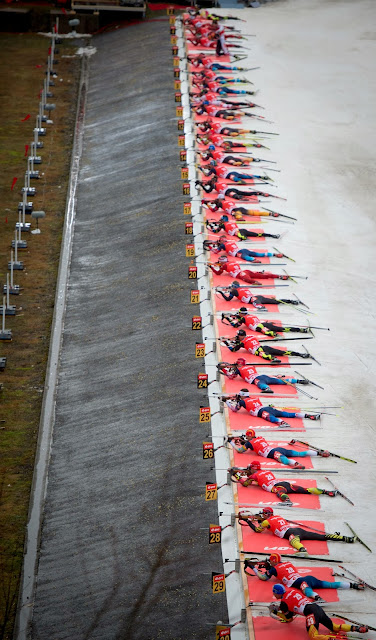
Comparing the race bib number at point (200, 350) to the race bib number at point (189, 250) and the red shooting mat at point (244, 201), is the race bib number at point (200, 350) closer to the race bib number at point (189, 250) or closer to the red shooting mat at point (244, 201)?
the race bib number at point (189, 250)

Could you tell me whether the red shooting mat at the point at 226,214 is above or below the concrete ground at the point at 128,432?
above

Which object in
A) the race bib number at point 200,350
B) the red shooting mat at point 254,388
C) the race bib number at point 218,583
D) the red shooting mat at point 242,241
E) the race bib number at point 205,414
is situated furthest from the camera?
the red shooting mat at point 242,241

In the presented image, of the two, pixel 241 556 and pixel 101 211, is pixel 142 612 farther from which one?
pixel 101 211

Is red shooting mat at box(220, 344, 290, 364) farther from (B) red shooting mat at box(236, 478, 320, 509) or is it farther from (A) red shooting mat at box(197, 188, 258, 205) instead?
(A) red shooting mat at box(197, 188, 258, 205)

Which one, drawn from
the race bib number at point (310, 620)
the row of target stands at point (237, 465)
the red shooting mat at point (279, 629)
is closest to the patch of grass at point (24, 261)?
the row of target stands at point (237, 465)

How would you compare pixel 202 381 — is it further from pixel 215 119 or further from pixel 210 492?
pixel 215 119

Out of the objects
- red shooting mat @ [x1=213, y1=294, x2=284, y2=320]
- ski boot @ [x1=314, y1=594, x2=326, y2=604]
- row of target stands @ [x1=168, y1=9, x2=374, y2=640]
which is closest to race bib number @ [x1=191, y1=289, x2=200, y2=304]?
row of target stands @ [x1=168, y1=9, x2=374, y2=640]

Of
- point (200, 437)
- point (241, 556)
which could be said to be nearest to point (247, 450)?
point (200, 437)
